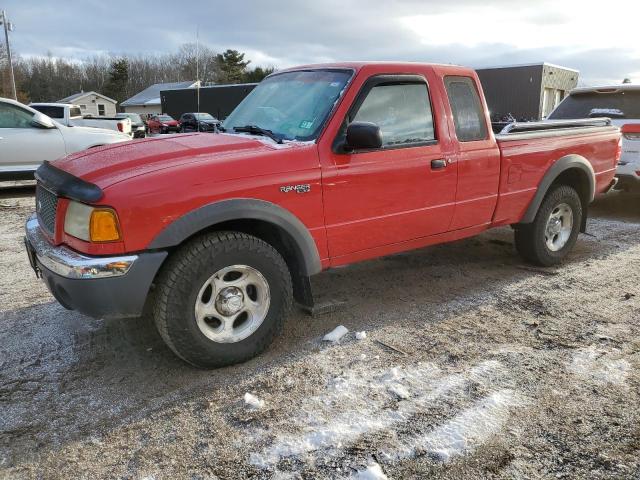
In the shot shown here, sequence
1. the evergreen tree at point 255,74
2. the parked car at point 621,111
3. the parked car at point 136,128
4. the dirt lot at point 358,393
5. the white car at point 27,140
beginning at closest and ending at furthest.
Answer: the dirt lot at point 358,393 < the parked car at point 621,111 < the white car at point 27,140 < the parked car at point 136,128 < the evergreen tree at point 255,74

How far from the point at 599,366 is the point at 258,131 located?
2790mm

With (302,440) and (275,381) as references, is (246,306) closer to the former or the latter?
(275,381)

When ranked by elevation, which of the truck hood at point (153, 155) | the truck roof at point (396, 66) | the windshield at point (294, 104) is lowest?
the truck hood at point (153, 155)

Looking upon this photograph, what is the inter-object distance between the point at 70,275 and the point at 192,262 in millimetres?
647

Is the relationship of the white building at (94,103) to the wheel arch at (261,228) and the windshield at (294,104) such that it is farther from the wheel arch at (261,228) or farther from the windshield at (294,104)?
the wheel arch at (261,228)

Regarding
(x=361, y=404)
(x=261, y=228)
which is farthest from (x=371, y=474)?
(x=261, y=228)

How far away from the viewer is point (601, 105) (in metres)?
7.93

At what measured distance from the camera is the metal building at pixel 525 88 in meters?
31.9

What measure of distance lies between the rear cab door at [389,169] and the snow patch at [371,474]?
158cm

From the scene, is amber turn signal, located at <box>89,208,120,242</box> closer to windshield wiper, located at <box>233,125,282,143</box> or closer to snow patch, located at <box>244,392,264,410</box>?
snow patch, located at <box>244,392,264,410</box>

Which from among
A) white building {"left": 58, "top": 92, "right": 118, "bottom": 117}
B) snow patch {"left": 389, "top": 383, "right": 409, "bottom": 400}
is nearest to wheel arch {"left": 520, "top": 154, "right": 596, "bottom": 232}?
snow patch {"left": 389, "top": 383, "right": 409, "bottom": 400}

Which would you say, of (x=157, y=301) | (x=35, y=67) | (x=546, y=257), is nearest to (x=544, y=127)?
(x=546, y=257)

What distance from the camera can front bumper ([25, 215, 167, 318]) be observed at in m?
2.77

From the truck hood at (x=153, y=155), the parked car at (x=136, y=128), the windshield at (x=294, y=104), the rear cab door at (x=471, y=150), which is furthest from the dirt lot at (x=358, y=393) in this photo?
the parked car at (x=136, y=128)
